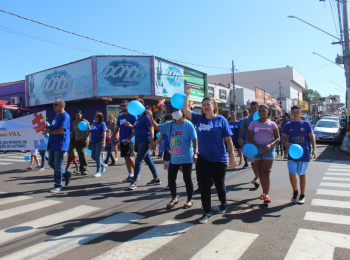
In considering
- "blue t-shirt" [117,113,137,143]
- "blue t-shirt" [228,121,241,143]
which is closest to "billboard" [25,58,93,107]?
"blue t-shirt" [228,121,241,143]

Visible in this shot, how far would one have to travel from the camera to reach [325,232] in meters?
3.73

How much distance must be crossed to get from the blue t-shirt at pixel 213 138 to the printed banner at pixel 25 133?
15.5 feet

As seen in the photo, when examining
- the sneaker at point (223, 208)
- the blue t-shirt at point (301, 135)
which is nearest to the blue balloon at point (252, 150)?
the blue t-shirt at point (301, 135)

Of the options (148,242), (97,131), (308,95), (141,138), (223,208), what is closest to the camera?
(148,242)

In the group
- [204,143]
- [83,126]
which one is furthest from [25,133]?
[204,143]

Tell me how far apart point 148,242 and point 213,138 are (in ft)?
5.44

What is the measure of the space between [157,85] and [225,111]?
15.5 m

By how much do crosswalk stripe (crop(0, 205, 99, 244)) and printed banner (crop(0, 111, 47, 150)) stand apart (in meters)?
3.18

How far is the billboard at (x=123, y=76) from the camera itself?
66.8 ft

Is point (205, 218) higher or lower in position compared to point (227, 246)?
higher

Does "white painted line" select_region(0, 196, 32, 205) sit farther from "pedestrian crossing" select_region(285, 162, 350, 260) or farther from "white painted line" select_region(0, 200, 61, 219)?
"pedestrian crossing" select_region(285, 162, 350, 260)

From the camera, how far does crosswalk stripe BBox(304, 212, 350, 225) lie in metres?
4.15

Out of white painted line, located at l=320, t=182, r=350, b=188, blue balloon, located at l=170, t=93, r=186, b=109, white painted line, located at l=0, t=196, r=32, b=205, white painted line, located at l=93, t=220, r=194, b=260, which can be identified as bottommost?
white painted line, located at l=93, t=220, r=194, b=260

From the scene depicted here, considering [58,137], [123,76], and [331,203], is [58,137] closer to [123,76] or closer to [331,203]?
[331,203]
